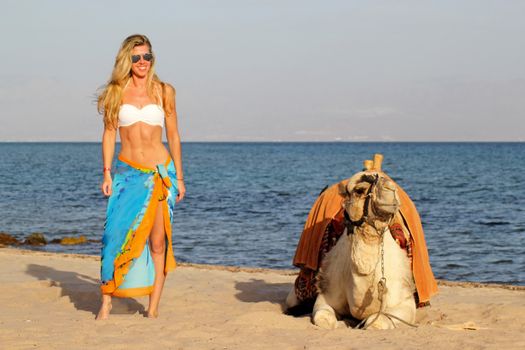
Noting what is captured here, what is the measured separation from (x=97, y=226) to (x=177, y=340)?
1411cm

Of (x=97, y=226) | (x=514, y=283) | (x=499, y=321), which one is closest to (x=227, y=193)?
(x=97, y=226)

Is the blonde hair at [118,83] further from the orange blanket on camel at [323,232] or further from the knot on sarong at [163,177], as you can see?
the orange blanket on camel at [323,232]

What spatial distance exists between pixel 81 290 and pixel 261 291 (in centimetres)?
189

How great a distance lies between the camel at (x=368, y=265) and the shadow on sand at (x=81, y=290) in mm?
1766

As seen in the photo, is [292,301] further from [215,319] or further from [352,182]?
[352,182]

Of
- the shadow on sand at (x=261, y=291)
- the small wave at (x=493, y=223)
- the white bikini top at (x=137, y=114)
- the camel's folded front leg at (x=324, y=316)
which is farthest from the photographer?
the small wave at (x=493, y=223)

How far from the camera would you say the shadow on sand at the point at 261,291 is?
8.44 metres

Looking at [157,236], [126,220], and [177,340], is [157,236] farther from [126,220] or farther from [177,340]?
[177,340]

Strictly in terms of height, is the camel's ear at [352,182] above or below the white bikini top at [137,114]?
below

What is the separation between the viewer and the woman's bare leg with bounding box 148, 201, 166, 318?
22.0 ft

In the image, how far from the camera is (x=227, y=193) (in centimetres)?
3406

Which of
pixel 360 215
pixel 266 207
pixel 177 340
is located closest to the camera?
pixel 360 215

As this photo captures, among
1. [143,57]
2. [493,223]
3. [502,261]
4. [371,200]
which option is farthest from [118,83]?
[493,223]

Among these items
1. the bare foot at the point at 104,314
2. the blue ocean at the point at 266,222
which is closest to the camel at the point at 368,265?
the bare foot at the point at 104,314
